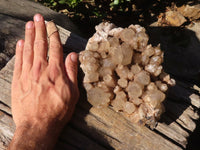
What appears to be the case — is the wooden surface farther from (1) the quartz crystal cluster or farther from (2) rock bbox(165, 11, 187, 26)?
(2) rock bbox(165, 11, 187, 26)

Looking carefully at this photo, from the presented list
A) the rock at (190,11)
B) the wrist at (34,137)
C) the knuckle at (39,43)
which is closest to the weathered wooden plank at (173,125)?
the wrist at (34,137)

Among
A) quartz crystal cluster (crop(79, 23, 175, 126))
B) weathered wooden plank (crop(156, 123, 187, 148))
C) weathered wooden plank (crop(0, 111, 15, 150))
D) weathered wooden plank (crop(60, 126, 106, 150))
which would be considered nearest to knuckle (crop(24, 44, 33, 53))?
quartz crystal cluster (crop(79, 23, 175, 126))

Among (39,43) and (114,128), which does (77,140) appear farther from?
(39,43)

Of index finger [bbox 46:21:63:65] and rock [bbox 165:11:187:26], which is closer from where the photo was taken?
index finger [bbox 46:21:63:65]

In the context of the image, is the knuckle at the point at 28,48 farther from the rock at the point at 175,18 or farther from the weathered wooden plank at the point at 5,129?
the rock at the point at 175,18

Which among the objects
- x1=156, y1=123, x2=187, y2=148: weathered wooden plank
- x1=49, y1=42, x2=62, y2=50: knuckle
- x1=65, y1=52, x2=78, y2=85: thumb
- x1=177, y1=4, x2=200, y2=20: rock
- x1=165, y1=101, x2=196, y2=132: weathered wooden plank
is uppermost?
x1=177, y1=4, x2=200, y2=20: rock

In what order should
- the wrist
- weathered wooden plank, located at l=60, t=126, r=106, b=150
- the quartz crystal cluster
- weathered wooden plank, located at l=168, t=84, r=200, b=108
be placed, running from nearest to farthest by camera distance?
1. the wrist
2. the quartz crystal cluster
3. weathered wooden plank, located at l=60, t=126, r=106, b=150
4. weathered wooden plank, located at l=168, t=84, r=200, b=108

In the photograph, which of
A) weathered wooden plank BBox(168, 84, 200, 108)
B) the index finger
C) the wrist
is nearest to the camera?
the wrist
